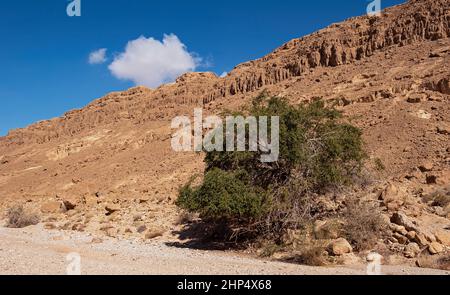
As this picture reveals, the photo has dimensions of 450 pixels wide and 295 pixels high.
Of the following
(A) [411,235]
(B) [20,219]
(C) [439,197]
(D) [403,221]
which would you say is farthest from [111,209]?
(A) [411,235]

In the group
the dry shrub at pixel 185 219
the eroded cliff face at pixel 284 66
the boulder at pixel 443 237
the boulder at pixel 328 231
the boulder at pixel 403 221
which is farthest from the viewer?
the eroded cliff face at pixel 284 66

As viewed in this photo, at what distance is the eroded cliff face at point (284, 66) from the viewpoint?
32219mm

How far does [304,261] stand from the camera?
30.8 ft

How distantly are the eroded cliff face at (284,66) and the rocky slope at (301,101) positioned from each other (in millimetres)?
129

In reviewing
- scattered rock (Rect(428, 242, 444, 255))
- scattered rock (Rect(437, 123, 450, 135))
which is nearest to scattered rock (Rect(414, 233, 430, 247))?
scattered rock (Rect(428, 242, 444, 255))

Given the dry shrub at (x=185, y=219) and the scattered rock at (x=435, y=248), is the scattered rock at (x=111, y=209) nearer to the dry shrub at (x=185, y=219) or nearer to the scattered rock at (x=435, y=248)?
the dry shrub at (x=185, y=219)

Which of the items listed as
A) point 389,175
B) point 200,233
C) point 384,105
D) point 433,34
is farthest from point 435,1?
point 200,233

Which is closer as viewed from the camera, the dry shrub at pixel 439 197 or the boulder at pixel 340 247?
the boulder at pixel 340 247

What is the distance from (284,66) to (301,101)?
1643 cm

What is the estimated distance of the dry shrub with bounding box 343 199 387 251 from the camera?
1023 centimetres

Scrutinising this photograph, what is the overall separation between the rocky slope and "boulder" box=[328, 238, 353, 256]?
1.11 meters

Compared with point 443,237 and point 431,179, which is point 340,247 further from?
point 431,179

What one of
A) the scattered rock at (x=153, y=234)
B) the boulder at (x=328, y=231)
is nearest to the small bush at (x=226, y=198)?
the boulder at (x=328, y=231)

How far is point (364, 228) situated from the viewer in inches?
411
